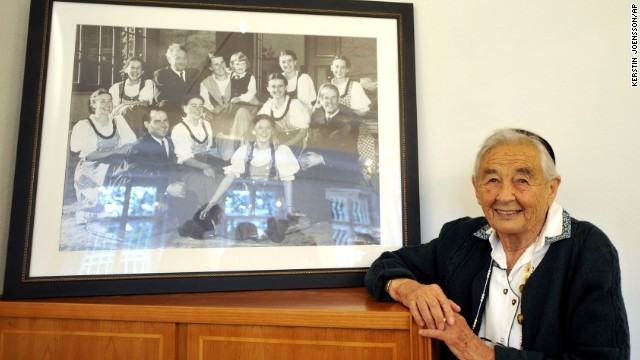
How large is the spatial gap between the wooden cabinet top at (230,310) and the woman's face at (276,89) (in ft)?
2.39

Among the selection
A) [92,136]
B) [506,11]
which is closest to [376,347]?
[92,136]

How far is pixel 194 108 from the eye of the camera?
1536mm

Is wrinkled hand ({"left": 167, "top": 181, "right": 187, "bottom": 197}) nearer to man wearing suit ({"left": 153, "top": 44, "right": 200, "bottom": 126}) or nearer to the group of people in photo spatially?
the group of people in photo

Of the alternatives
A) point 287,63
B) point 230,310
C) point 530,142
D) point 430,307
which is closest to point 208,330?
point 230,310

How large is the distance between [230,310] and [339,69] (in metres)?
0.96

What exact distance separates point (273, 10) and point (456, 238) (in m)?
1.07

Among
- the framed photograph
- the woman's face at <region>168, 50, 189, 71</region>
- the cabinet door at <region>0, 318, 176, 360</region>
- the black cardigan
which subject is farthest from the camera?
the woman's face at <region>168, 50, 189, 71</region>

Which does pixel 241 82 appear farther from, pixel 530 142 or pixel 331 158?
pixel 530 142

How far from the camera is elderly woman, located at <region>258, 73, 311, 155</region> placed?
1.57m

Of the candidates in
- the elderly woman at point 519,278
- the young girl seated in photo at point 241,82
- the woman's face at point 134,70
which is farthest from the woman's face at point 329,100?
the woman's face at point 134,70

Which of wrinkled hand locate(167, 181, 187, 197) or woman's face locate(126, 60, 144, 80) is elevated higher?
woman's face locate(126, 60, 144, 80)

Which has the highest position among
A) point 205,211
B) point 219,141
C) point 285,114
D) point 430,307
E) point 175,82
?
point 175,82

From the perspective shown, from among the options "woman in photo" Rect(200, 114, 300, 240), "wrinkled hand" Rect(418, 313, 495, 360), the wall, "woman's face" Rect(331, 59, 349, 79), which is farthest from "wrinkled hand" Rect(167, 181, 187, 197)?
"wrinkled hand" Rect(418, 313, 495, 360)

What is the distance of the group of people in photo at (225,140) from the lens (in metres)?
1.48
